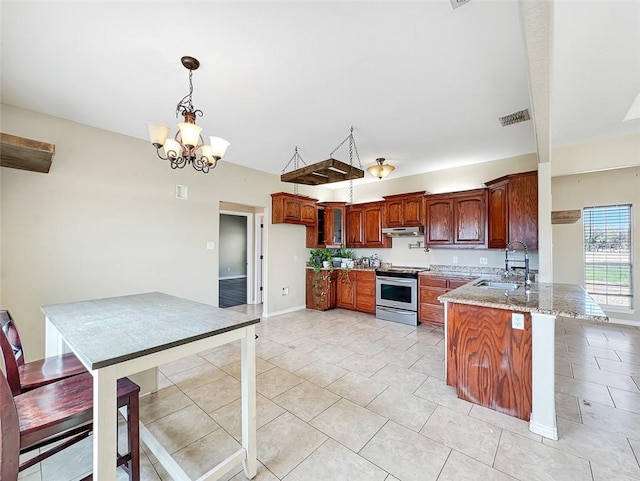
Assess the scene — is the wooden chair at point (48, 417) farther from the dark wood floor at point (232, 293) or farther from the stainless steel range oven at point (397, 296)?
the dark wood floor at point (232, 293)

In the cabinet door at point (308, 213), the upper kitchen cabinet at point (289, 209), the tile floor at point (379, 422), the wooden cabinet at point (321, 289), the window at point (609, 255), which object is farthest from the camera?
the wooden cabinet at point (321, 289)

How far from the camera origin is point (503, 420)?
2.04m

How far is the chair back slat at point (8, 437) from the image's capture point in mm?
963

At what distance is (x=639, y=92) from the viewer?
8.43 ft

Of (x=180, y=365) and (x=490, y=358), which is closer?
(x=490, y=358)

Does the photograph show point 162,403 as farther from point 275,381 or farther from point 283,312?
point 283,312

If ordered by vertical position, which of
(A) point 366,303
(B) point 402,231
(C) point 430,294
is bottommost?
(A) point 366,303

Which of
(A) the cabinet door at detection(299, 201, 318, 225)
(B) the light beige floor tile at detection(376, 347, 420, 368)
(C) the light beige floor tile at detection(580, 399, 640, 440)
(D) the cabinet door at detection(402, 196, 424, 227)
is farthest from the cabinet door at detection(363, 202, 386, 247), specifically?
(C) the light beige floor tile at detection(580, 399, 640, 440)

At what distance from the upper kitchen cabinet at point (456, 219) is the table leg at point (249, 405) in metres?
3.95

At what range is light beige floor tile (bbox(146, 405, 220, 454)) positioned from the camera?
1.85m

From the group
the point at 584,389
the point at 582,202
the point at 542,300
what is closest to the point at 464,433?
the point at 542,300

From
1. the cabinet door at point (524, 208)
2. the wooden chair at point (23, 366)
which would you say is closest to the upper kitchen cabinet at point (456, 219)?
the cabinet door at point (524, 208)

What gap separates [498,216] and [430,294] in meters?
1.58

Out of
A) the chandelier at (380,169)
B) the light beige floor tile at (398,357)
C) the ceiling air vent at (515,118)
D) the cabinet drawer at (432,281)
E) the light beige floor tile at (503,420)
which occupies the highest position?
the ceiling air vent at (515,118)
